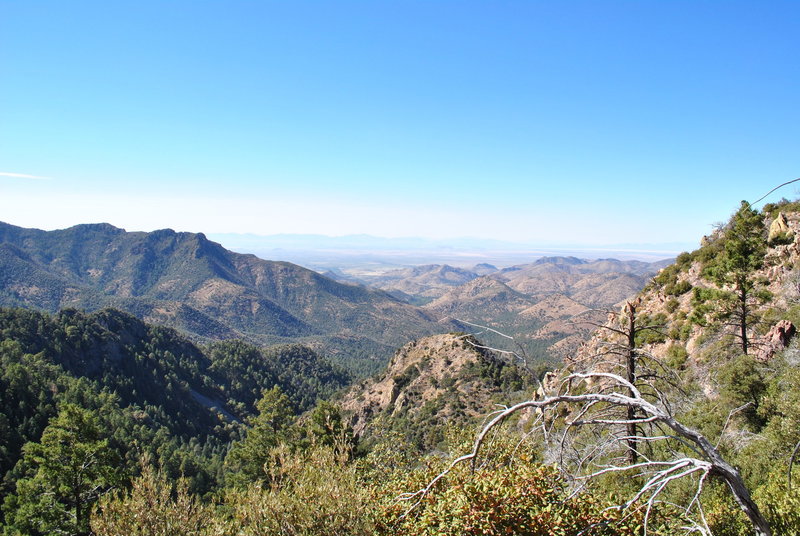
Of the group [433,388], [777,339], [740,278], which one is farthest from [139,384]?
[777,339]

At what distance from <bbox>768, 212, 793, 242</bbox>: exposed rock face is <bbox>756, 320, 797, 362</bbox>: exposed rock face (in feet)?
44.7

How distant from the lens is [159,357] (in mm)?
130000

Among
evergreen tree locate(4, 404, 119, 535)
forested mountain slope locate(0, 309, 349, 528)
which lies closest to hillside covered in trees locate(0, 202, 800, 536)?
evergreen tree locate(4, 404, 119, 535)

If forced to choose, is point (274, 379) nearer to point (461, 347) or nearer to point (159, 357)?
point (159, 357)

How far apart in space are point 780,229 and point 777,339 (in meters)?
15.6

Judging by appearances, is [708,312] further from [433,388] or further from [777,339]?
[433,388]

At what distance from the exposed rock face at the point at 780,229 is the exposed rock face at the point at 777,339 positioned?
13.6m

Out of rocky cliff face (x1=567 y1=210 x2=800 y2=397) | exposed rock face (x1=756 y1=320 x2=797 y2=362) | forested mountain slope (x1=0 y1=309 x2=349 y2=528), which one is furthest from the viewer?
forested mountain slope (x1=0 y1=309 x2=349 y2=528)

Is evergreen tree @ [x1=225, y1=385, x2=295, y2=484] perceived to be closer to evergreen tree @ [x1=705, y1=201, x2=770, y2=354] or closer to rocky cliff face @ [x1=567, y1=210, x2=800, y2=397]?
rocky cliff face @ [x1=567, y1=210, x2=800, y2=397]

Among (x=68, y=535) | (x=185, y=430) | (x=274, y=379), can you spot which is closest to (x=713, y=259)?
(x=68, y=535)

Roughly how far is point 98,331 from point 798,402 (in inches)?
5735

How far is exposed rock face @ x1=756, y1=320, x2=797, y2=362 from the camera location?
19.9 m

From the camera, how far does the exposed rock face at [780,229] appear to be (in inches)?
1182

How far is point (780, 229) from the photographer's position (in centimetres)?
3044
